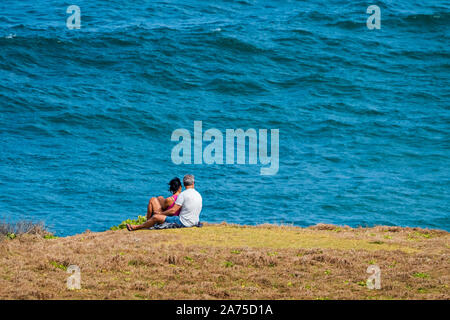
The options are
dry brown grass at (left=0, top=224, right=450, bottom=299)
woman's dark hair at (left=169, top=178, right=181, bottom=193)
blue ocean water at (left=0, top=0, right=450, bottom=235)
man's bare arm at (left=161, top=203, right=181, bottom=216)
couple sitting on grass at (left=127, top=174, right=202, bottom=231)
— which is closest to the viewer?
dry brown grass at (left=0, top=224, right=450, bottom=299)

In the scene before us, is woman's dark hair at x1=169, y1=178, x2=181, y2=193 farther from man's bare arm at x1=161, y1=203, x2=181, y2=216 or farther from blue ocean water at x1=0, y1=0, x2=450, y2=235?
blue ocean water at x1=0, y1=0, x2=450, y2=235

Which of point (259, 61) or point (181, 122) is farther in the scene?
point (259, 61)

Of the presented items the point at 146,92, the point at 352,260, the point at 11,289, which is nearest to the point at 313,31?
the point at 146,92

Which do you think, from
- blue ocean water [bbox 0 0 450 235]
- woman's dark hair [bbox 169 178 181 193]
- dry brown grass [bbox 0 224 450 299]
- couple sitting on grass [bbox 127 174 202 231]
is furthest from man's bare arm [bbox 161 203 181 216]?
blue ocean water [bbox 0 0 450 235]

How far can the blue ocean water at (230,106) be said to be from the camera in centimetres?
3138

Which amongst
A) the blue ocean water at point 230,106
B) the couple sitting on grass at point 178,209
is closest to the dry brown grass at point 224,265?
the couple sitting on grass at point 178,209

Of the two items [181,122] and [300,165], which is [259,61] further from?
[300,165]

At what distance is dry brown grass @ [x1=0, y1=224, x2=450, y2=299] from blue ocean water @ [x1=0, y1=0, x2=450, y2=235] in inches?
504

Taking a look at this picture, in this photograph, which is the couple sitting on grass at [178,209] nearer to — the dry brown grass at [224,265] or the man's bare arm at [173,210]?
the man's bare arm at [173,210]

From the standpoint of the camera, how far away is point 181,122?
39.6 meters

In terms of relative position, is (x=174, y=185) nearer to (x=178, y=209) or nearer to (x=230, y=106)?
(x=178, y=209)

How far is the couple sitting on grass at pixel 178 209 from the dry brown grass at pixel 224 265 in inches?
14.3

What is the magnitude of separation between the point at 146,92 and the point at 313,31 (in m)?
16.5

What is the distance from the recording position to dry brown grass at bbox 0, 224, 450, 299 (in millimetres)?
10758
